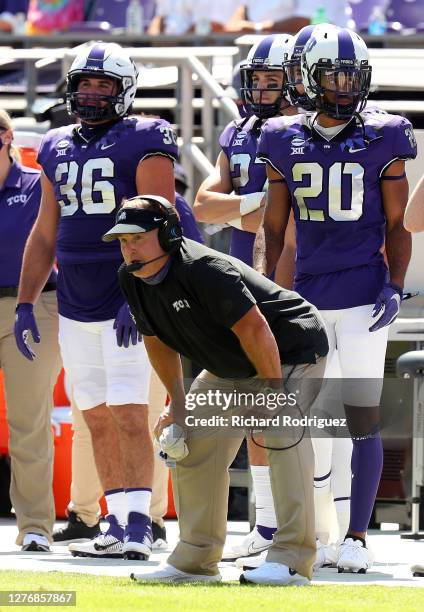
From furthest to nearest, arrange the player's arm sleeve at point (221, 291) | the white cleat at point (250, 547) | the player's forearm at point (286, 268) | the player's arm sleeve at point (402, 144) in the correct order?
1. the player's forearm at point (286, 268)
2. the white cleat at point (250, 547)
3. the player's arm sleeve at point (402, 144)
4. the player's arm sleeve at point (221, 291)

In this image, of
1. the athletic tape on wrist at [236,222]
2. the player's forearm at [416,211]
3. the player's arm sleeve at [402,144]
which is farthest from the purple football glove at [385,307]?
the athletic tape on wrist at [236,222]

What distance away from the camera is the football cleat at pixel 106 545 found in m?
7.16

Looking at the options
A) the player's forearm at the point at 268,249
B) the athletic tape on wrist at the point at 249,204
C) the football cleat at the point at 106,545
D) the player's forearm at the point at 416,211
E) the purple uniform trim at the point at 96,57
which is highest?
the purple uniform trim at the point at 96,57

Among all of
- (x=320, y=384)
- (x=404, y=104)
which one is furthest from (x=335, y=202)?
(x=404, y=104)

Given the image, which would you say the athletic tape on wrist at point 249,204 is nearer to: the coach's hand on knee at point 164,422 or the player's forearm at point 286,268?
the player's forearm at point 286,268

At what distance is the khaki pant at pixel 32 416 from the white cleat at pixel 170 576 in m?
1.56

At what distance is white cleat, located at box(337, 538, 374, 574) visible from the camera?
Answer: 643cm

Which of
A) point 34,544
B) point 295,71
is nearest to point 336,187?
point 295,71

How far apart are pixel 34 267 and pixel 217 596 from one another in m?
2.31

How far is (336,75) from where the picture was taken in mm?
6660

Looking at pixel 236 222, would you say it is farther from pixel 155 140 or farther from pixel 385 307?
pixel 385 307

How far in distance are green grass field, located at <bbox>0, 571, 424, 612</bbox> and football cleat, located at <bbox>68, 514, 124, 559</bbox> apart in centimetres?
102

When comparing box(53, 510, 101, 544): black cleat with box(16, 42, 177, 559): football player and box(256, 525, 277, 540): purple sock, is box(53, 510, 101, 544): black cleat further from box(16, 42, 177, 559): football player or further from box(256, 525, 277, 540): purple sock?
box(256, 525, 277, 540): purple sock

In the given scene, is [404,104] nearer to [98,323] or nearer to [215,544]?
[98,323]
